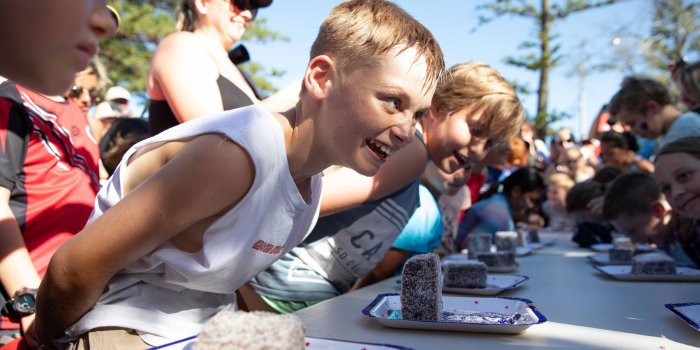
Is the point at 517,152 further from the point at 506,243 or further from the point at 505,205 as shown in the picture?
the point at 506,243

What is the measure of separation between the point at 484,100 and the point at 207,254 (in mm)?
1565

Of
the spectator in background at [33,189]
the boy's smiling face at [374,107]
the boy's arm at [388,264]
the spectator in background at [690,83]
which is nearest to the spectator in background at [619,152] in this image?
the spectator in background at [690,83]

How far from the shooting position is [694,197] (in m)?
2.70

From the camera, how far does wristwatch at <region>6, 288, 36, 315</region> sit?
1.81 meters

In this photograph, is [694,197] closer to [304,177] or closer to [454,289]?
[454,289]

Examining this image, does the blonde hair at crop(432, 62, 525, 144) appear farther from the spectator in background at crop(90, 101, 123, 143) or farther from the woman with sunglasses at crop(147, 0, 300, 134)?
the spectator in background at crop(90, 101, 123, 143)

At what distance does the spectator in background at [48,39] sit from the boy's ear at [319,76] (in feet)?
2.14

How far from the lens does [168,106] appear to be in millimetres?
2221

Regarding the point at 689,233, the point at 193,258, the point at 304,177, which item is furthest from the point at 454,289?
the point at 689,233

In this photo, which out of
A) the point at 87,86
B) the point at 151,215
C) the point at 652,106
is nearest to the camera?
the point at 151,215

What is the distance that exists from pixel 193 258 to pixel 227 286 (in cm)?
17

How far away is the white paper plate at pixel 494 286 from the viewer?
1.84 meters

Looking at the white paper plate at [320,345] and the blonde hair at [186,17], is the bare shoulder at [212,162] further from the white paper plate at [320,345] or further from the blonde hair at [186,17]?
the blonde hair at [186,17]

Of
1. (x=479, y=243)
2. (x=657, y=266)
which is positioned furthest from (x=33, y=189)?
(x=657, y=266)
